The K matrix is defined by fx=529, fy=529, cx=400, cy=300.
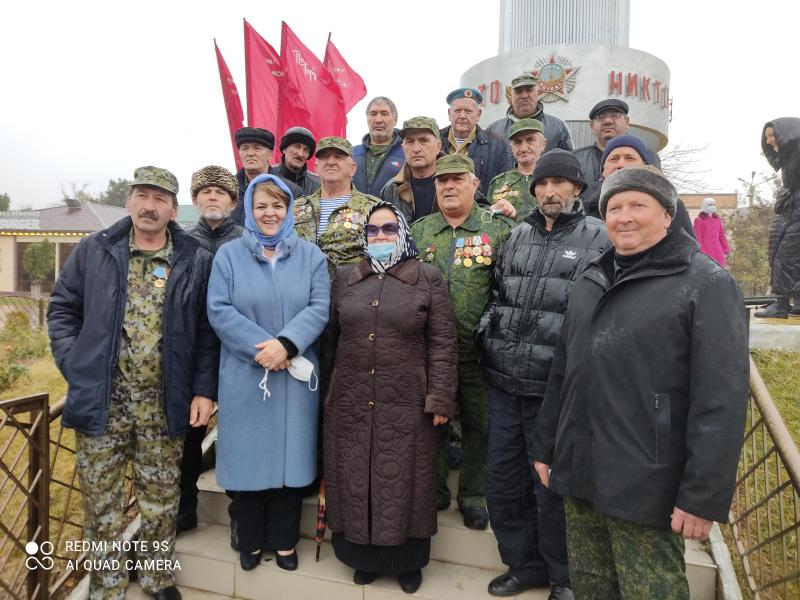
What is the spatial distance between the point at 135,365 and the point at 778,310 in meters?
6.54

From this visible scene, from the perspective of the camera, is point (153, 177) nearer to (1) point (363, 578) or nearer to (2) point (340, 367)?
(2) point (340, 367)

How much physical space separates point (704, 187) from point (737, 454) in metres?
21.3

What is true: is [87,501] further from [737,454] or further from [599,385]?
[737,454]

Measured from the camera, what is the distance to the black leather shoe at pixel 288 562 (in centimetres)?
289

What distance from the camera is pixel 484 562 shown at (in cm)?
299

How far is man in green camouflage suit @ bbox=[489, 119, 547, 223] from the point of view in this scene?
3812mm

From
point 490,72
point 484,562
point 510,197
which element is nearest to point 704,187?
point 490,72

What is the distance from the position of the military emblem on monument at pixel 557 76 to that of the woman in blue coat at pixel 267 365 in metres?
13.8

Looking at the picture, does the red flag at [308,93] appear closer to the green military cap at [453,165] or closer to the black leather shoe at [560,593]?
the green military cap at [453,165]

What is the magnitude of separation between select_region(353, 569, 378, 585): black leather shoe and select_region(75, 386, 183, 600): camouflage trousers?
Answer: 1.02m

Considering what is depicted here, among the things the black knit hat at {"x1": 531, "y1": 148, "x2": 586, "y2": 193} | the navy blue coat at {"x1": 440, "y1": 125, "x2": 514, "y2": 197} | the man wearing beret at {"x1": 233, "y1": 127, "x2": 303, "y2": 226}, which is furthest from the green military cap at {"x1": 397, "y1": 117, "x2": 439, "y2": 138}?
the black knit hat at {"x1": 531, "y1": 148, "x2": 586, "y2": 193}

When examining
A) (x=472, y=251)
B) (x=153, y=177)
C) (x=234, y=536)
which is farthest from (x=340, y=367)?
(x=153, y=177)

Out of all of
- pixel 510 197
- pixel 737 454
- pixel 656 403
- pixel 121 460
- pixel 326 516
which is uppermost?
pixel 510 197

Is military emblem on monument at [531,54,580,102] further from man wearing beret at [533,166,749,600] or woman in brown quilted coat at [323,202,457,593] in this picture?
man wearing beret at [533,166,749,600]
